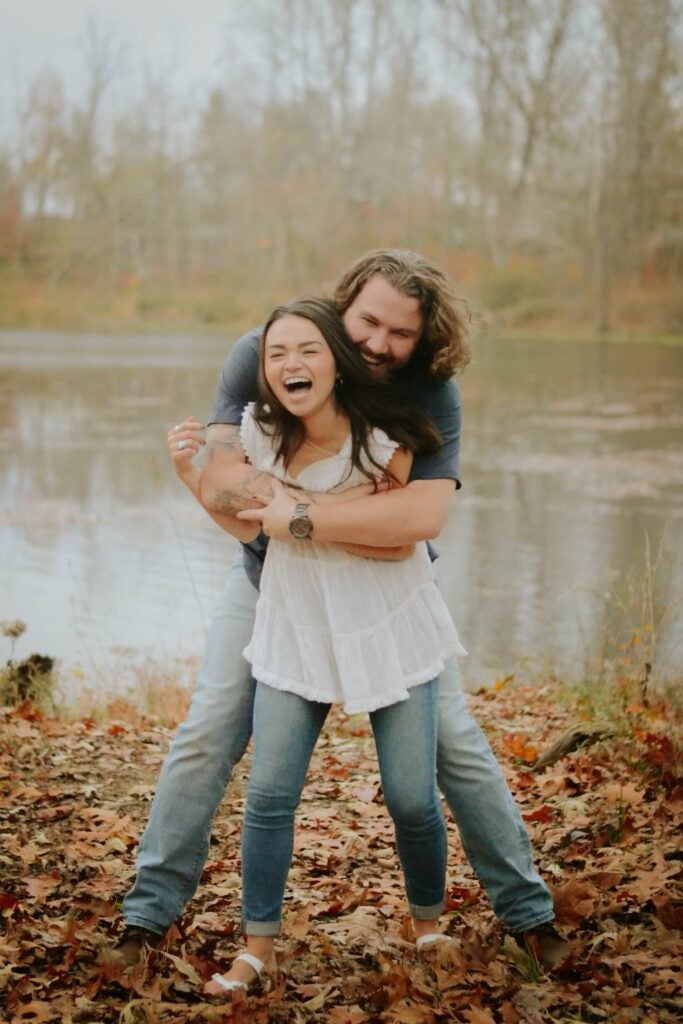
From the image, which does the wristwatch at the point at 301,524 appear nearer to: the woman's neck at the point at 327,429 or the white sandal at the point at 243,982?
the woman's neck at the point at 327,429

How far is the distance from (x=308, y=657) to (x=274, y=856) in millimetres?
515

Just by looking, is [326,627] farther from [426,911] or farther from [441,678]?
[426,911]

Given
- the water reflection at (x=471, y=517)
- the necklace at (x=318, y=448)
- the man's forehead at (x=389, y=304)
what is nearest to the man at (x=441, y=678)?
the man's forehead at (x=389, y=304)

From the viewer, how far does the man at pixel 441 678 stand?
3236 millimetres

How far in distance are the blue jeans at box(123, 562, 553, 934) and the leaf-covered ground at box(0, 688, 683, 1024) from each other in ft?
0.59

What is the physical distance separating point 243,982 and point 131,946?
320 mm

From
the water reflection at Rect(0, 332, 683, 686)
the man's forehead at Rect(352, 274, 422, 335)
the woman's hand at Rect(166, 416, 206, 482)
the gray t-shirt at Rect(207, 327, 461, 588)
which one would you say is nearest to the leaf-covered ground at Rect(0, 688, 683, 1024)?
the gray t-shirt at Rect(207, 327, 461, 588)

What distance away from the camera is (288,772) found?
10.1ft

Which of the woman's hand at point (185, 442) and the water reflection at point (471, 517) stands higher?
the woman's hand at point (185, 442)

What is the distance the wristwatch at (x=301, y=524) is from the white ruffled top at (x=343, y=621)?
0.09m

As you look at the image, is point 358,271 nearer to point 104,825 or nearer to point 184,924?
point 184,924

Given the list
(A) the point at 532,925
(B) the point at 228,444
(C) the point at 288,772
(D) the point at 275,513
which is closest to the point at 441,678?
(C) the point at 288,772

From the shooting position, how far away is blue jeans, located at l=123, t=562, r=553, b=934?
10.6ft

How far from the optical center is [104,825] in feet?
15.2
